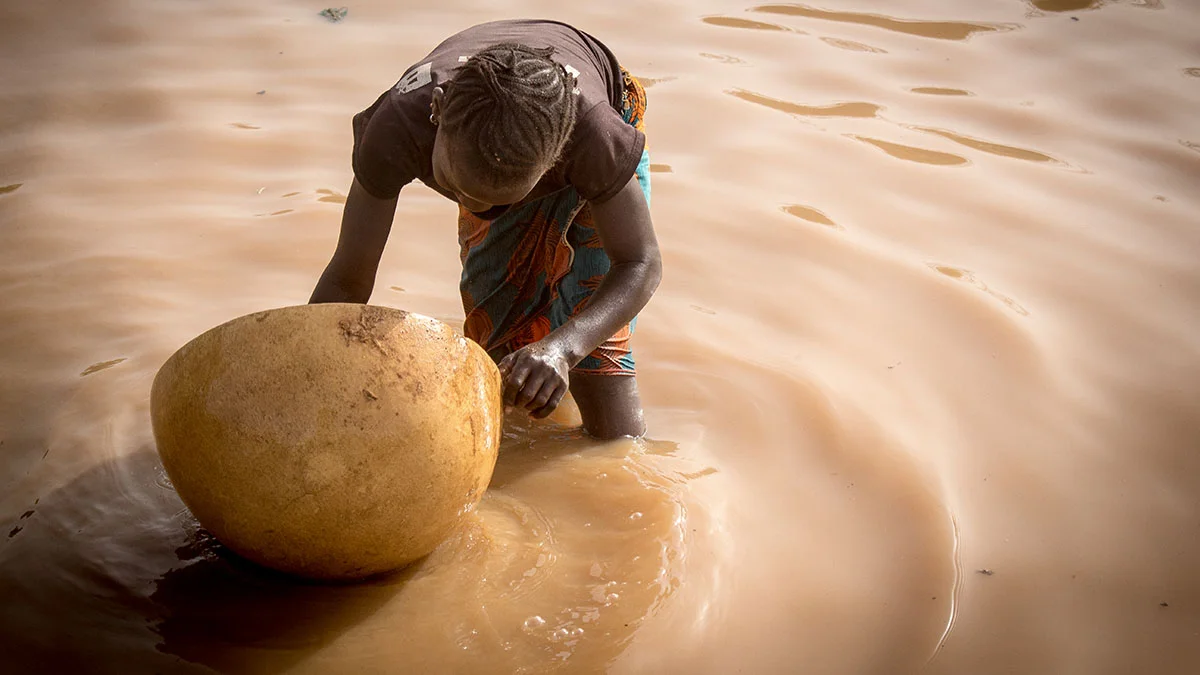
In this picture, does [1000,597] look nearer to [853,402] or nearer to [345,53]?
[853,402]

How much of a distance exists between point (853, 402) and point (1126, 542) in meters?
0.76

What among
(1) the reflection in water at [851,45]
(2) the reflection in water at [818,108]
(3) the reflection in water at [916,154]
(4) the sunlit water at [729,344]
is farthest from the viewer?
(1) the reflection in water at [851,45]

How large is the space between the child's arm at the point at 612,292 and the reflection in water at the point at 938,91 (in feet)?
9.27

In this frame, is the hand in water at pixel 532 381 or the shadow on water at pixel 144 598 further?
the hand in water at pixel 532 381

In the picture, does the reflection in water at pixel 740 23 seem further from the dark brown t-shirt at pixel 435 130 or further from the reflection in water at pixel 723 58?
the dark brown t-shirt at pixel 435 130

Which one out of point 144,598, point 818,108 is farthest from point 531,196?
point 818,108

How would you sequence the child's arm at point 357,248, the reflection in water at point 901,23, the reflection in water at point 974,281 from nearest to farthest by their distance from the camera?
1. the child's arm at point 357,248
2. the reflection in water at point 974,281
3. the reflection in water at point 901,23

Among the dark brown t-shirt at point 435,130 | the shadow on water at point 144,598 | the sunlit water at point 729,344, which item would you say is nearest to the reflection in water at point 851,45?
the sunlit water at point 729,344

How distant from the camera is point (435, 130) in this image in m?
2.21

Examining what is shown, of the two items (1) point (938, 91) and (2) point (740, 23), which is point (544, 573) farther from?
(2) point (740, 23)

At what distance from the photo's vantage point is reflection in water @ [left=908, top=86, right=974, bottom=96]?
184 inches

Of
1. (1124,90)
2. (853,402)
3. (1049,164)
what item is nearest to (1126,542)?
(853,402)

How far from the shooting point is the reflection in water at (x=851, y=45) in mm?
5105

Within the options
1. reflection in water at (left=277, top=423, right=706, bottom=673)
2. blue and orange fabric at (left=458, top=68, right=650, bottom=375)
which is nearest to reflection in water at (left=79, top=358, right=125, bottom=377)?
blue and orange fabric at (left=458, top=68, right=650, bottom=375)
